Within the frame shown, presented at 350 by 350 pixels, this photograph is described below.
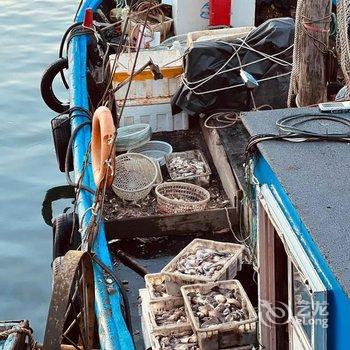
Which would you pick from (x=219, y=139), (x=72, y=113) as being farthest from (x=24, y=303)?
(x=219, y=139)

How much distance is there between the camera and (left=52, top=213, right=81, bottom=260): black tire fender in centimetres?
735

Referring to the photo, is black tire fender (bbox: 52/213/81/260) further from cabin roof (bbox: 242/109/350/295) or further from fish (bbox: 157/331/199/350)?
cabin roof (bbox: 242/109/350/295)

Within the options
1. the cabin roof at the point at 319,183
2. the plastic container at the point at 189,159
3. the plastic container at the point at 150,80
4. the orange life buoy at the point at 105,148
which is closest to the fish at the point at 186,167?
the plastic container at the point at 189,159

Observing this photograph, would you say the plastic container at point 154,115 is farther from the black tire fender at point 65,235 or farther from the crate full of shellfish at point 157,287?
the crate full of shellfish at point 157,287

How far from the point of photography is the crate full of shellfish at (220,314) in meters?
4.86

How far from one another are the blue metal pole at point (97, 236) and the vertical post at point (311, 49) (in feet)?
6.86

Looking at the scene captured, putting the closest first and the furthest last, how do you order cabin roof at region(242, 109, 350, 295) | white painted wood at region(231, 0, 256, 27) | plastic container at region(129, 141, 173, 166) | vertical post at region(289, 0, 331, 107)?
cabin roof at region(242, 109, 350, 295) < vertical post at region(289, 0, 331, 107) < plastic container at region(129, 141, 173, 166) < white painted wood at region(231, 0, 256, 27)

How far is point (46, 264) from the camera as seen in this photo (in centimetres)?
906

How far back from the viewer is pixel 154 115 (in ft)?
29.0

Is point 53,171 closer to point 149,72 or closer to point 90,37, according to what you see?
point 90,37

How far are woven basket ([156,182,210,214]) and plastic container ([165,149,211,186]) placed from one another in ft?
0.57

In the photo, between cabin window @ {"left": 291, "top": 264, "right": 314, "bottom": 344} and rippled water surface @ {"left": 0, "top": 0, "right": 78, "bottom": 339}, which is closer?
cabin window @ {"left": 291, "top": 264, "right": 314, "bottom": 344}

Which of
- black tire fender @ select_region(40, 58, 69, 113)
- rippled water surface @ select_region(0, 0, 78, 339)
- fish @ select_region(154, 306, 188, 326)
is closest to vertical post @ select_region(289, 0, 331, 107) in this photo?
fish @ select_region(154, 306, 188, 326)
